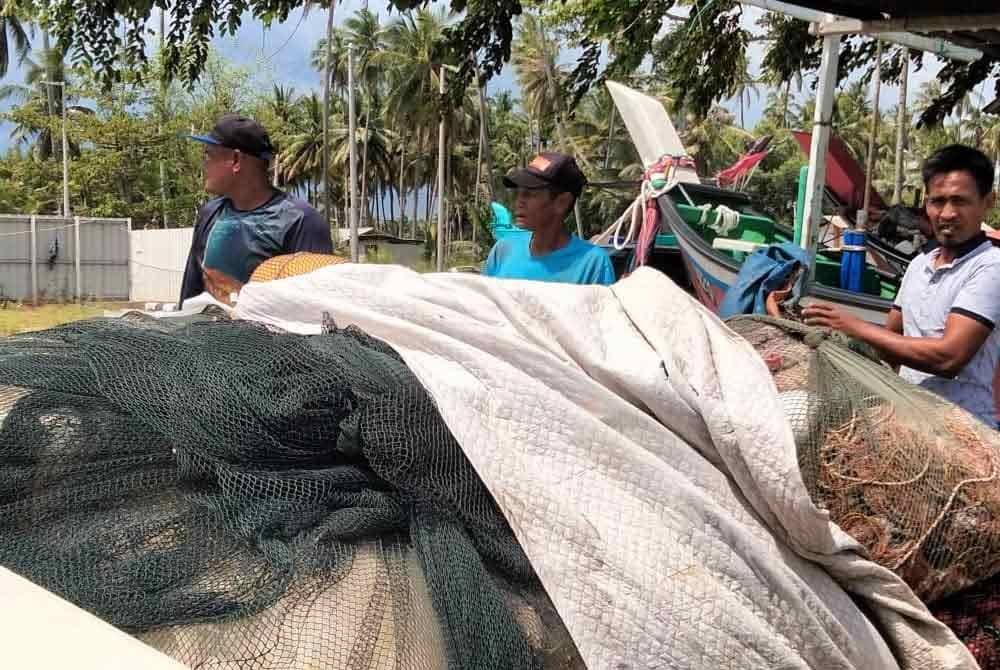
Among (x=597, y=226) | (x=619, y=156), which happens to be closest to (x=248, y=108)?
(x=597, y=226)

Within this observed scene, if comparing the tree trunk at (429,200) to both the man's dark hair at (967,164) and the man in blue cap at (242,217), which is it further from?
the man's dark hair at (967,164)

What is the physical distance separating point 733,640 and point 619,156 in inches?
1665

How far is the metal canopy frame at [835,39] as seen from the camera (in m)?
4.00

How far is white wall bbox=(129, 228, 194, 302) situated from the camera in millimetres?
22734

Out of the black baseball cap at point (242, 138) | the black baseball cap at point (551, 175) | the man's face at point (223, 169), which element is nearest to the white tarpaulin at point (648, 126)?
the black baseball cap at point (551, 175)

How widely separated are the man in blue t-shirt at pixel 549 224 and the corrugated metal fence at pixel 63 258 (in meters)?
20.8

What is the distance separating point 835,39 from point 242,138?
3.64 m

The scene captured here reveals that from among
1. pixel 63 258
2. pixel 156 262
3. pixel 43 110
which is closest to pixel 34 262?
pixel 63 258

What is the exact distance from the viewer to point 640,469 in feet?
4.11

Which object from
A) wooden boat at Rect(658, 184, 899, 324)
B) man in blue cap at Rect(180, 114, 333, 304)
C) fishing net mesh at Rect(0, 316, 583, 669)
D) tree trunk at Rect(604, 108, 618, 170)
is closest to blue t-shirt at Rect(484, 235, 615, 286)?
man in blue cap at Rect(180, 114, 333, 304)

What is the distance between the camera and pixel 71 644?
0.83 meters

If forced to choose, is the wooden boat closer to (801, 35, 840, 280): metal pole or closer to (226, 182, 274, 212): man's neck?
(801, 35, 840, 280): metal pole

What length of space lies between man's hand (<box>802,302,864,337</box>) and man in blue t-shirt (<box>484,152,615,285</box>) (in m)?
1.35

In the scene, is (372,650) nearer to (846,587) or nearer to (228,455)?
(228,455)
